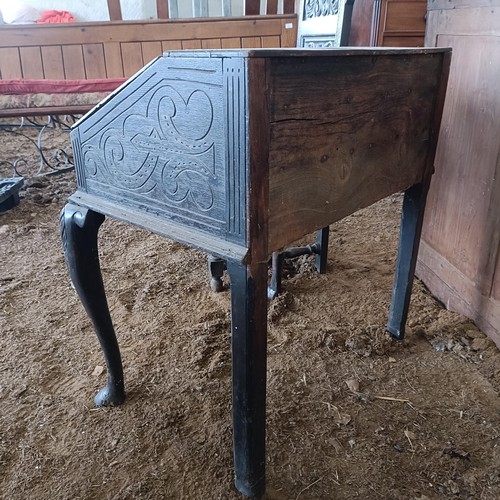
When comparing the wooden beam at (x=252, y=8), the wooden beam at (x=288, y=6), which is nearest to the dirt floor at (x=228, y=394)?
the wooden beam at (x=252, y=8)

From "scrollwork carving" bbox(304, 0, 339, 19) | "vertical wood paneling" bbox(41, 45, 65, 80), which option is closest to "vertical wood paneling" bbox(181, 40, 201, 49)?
"vertical wood paneling" bbox(41, 45, 65, 80)

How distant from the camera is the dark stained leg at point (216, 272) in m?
2.01

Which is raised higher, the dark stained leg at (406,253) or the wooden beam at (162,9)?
the wooden beam at (162,9)

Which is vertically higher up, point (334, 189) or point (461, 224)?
point (334, 189)

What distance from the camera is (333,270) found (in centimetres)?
222

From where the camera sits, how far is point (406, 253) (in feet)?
5.28

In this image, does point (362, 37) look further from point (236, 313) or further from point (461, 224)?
point (236, 313)

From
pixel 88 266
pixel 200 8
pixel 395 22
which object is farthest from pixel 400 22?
pixel 200 8

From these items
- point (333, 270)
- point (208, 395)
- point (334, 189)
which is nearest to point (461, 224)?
point (333, 270)

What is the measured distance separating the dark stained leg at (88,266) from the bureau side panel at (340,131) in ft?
1.64

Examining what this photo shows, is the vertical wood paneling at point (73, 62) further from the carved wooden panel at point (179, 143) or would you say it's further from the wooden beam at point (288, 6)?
the carved wooden panel at point (179, 143)

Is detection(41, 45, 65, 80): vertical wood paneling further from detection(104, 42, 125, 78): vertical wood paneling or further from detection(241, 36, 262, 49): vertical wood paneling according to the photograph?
detection(241, 36, 262, 49): vertical wood paneling

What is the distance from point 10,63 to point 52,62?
0.39m

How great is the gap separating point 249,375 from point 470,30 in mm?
1367
